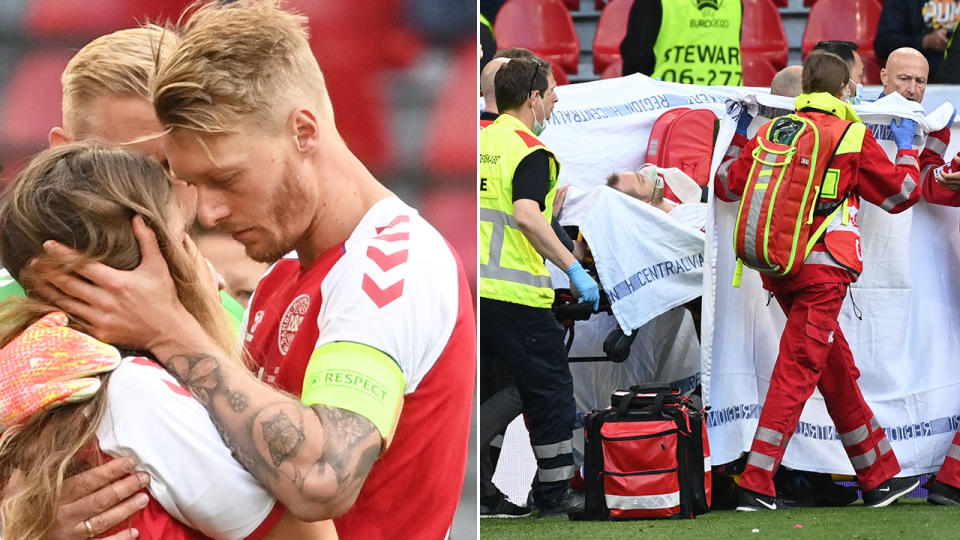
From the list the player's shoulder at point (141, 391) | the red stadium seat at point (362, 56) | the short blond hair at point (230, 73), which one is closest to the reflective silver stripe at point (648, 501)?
the red stadium seat at point (362, 56)

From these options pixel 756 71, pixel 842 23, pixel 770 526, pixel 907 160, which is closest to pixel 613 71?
pixel 756 71

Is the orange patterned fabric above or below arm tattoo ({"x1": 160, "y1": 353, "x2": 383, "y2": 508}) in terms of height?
above

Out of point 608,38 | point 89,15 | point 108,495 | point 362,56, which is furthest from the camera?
point 608,38

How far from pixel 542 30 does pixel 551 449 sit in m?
5.23

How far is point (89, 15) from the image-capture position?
2.26m

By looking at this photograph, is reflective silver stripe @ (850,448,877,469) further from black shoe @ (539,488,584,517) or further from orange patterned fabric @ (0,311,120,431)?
orange patterned fabric @ (0,311,120,431)

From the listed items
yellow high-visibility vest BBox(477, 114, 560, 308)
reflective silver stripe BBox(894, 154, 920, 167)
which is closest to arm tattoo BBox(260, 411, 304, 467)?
yellow high-visibility vest BBox(477, 114, 560, 308)

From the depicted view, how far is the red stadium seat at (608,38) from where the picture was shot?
9384mm

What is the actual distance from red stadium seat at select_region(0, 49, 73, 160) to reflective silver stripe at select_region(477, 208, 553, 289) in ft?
8.84

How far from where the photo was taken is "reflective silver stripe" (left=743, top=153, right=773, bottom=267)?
4.95 m

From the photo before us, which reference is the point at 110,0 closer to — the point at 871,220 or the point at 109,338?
the point at 109,338

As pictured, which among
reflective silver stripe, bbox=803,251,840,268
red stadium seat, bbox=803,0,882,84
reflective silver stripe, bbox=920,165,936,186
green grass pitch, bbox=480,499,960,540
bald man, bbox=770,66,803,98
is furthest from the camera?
red stadium seat, bbox=803,0,882,84

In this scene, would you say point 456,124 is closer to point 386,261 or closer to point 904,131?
point 386,261

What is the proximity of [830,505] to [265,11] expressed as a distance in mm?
4394
